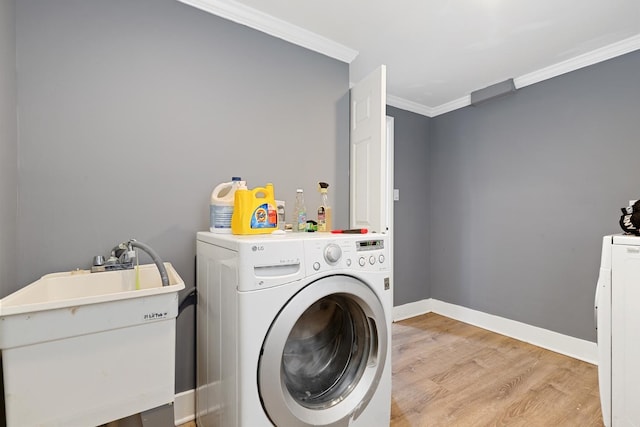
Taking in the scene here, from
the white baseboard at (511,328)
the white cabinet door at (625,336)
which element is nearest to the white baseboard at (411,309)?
the white baseboard at (511,328)

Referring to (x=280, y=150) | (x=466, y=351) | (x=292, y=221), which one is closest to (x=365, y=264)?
(x=292, y=221)

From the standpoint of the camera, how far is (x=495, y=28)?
1.90 meters

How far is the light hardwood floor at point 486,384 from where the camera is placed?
1600 mm

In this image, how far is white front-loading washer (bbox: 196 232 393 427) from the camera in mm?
1017

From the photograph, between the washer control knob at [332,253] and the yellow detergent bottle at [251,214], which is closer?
the washer control knob at [332,253]

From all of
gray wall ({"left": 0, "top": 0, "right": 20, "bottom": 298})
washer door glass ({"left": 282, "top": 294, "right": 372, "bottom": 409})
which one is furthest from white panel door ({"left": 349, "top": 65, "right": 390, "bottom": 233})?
gray wall ({"left": 0, "top": 0, "right": 20, "bottom": 298})

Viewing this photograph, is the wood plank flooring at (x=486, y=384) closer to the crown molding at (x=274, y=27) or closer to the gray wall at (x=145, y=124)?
the gray wall at (x=145, y=124)

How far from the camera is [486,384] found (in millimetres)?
1908

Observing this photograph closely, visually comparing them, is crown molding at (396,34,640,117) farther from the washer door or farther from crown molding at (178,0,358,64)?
the washer door

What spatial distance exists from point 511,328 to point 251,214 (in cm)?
263

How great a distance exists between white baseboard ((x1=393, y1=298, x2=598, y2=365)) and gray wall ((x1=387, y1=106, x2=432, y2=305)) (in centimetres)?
12

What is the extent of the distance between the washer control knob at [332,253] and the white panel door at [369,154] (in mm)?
838

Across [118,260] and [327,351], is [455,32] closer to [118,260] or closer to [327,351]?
[327,351]

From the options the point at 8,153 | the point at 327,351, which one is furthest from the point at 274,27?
the point at 327,351
